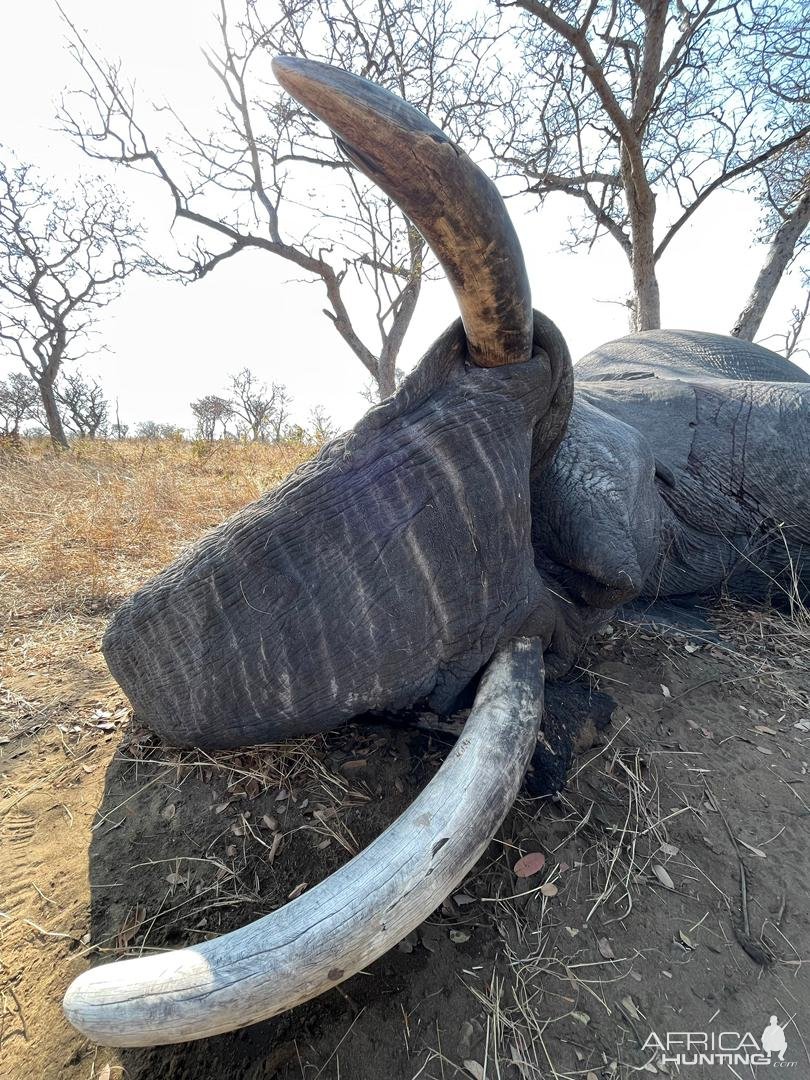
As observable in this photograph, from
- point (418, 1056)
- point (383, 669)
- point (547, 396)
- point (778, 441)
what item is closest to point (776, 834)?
point (418, 1056)

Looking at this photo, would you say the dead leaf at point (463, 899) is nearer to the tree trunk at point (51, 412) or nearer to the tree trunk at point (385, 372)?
the tree trunk at point (385, 372)

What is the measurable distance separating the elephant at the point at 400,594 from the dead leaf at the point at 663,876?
0.52m

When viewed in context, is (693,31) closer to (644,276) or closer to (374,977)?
(644,276)

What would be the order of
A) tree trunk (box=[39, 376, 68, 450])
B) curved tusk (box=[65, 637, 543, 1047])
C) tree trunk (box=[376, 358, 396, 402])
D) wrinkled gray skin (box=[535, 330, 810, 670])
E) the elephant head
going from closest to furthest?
curved tusk (box=[65, 637, 543, 1047])
the elephant head
wrinkled gray skin (box=[535, 330, 810, 670])
tree trunk (box=[376, 358, 396, 402])
tree trunk (box=[39, 376, 68, 450])

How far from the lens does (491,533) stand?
52.2 inches

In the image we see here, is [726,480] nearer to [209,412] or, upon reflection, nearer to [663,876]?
[663,876]

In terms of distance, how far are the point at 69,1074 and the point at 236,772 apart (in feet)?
1.96

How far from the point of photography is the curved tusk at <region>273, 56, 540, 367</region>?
97 centimetres

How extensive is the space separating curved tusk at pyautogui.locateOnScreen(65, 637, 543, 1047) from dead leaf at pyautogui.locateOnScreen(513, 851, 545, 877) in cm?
32

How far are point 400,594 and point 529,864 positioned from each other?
0.73m

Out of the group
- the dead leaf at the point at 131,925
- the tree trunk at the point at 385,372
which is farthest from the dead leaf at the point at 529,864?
the tree trunk at the point at 385,372

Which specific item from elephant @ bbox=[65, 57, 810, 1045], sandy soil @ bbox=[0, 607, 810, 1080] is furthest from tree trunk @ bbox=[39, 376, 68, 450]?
elephant @ bbox=[65, 57, 810, 1045]

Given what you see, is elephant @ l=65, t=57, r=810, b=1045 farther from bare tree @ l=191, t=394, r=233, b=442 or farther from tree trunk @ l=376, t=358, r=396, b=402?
bare tree @ l=191, t=394, r=233, b=442

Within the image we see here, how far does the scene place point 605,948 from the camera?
46.2 inches
